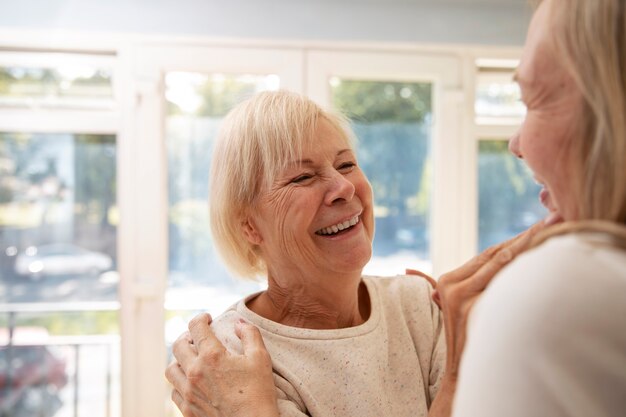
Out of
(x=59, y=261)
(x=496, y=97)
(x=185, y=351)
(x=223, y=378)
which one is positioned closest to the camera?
(x=223, y=378)

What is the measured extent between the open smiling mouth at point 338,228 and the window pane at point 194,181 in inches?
87.9

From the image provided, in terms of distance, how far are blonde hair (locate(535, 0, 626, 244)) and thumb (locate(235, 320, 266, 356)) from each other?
0.68 m

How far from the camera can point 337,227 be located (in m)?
1.26

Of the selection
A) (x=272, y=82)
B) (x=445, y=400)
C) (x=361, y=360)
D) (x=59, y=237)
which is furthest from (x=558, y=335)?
(x=59, y=237)

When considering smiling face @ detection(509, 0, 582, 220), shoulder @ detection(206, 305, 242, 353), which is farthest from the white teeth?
smiling face @ detection(509, 0, 582, 220)

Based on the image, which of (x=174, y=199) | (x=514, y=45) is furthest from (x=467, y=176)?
(x=174, y=199)

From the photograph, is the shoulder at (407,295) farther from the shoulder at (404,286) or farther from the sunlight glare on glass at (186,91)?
the sunlight glare on glass at (186,91)

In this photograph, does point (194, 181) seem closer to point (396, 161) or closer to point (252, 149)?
point (396, 161)

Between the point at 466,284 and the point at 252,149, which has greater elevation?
the point at 252,149

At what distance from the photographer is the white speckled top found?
110 centimetres

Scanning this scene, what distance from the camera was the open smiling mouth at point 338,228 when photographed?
126cm

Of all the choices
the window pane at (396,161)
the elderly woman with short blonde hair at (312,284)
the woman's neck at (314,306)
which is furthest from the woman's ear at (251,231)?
the window pane at (396,161)

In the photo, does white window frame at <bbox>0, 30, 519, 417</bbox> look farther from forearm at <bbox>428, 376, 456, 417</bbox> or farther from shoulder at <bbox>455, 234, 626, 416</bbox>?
shoulder at <bbox>455, 234, 626, 416</bbox>

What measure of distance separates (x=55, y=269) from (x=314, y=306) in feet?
8.85
